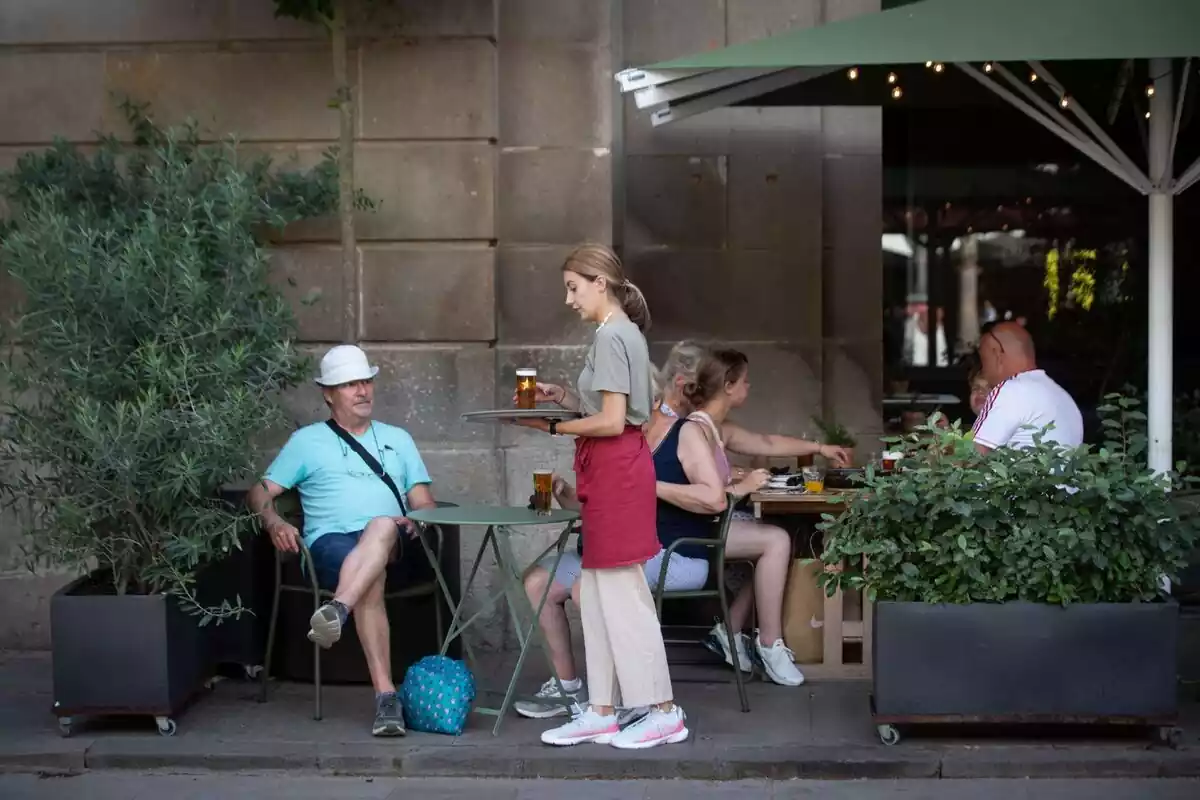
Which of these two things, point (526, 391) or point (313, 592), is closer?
point (526, 391)

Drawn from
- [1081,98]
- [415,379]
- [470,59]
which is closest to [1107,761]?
[1081,98]

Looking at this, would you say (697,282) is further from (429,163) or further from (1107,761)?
(1107,761)

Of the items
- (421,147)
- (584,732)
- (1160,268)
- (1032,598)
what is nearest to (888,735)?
(1032,598)

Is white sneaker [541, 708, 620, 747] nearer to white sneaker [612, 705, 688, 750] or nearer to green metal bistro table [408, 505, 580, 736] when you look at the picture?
white sneaker [612, 705, 688, 750]

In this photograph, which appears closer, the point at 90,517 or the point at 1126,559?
the point at 1126,559

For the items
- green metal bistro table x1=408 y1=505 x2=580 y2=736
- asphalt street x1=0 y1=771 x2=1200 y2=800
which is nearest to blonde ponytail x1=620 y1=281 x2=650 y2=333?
green metal bistro table x1=408 y1=505 x2=580 y2=736

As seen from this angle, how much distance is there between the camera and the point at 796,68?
6.62m

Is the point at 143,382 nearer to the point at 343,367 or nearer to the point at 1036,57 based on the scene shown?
the point at 343,367

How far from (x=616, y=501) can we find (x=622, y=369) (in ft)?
1.56

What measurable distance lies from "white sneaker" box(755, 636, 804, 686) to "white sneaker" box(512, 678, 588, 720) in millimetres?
816

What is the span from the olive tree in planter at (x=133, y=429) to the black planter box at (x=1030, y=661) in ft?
8.30

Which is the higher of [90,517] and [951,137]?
[951,137]

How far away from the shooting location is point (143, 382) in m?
6.02

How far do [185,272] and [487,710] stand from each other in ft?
6.65
